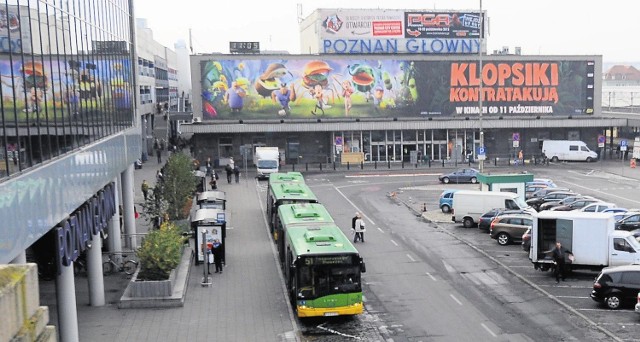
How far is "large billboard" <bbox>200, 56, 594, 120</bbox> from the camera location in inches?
2817

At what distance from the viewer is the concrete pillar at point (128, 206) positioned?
3288 cm

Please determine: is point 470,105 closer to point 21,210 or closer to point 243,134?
point 243,134

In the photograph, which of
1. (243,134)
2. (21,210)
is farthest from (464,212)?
(243,134)

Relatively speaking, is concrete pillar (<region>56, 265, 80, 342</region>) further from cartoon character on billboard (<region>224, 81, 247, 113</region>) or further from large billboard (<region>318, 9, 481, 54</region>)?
large billboard (<region>318, 9, 481, 54</region>)

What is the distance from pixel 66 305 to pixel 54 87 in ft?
19.5

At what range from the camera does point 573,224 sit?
1112 inches

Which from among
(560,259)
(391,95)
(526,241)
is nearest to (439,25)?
(391,95)

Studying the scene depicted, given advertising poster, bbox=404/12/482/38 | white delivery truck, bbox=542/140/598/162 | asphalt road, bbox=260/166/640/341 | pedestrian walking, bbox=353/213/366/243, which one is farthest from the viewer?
advertising poster, bbox=404/12/482/38

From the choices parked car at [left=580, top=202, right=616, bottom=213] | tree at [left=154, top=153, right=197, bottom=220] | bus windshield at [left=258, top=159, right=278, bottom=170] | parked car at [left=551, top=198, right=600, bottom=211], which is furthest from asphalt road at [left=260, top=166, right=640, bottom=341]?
bus windshield at [left=258, top=159, right=278, bottom=170]

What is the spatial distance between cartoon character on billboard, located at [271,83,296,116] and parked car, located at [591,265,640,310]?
2023 inches

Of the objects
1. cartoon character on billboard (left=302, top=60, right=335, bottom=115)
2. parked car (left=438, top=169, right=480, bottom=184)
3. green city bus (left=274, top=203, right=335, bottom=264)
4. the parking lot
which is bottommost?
the parking lot

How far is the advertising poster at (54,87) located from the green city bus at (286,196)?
393 inches

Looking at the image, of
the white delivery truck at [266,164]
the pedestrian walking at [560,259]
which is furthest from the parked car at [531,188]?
the white delivery truck at [266,164]

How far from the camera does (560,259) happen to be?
89.1ft
